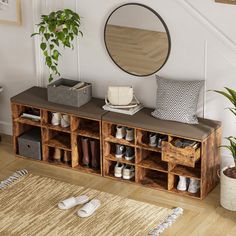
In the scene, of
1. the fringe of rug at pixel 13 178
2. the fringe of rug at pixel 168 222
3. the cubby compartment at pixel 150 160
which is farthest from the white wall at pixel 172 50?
the fringe of rug at pixel 13 178

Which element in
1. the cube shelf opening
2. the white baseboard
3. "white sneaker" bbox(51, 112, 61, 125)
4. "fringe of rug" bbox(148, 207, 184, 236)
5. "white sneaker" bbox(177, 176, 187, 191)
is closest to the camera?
"fringe of rug" bbox(148, 207, 184, 236)

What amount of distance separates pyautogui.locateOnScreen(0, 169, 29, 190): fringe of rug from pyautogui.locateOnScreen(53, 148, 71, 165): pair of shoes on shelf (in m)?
0.31

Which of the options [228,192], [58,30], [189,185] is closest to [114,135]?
[189,185]

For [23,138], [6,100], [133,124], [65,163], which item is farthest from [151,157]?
[6,100]

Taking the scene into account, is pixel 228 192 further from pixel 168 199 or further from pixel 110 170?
pixel 110 170

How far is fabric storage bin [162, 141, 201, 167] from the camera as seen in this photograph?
4.92 metres

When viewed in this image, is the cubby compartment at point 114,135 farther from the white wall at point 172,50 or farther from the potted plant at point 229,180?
the potted plant at point 229,180

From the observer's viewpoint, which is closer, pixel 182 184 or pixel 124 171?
pixel 182 184

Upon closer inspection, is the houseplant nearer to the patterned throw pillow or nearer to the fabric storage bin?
the patterned throw pillow

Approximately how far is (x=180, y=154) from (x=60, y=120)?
3.70 ft

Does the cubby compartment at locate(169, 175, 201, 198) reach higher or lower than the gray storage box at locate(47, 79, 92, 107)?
lower

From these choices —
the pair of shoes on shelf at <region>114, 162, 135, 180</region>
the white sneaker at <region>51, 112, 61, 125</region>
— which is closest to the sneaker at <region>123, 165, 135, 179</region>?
the pair of shoes on shelf at <region>114, 162, 135, 180</region>

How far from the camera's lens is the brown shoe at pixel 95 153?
540cm

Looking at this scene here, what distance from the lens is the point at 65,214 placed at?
4.83 m
